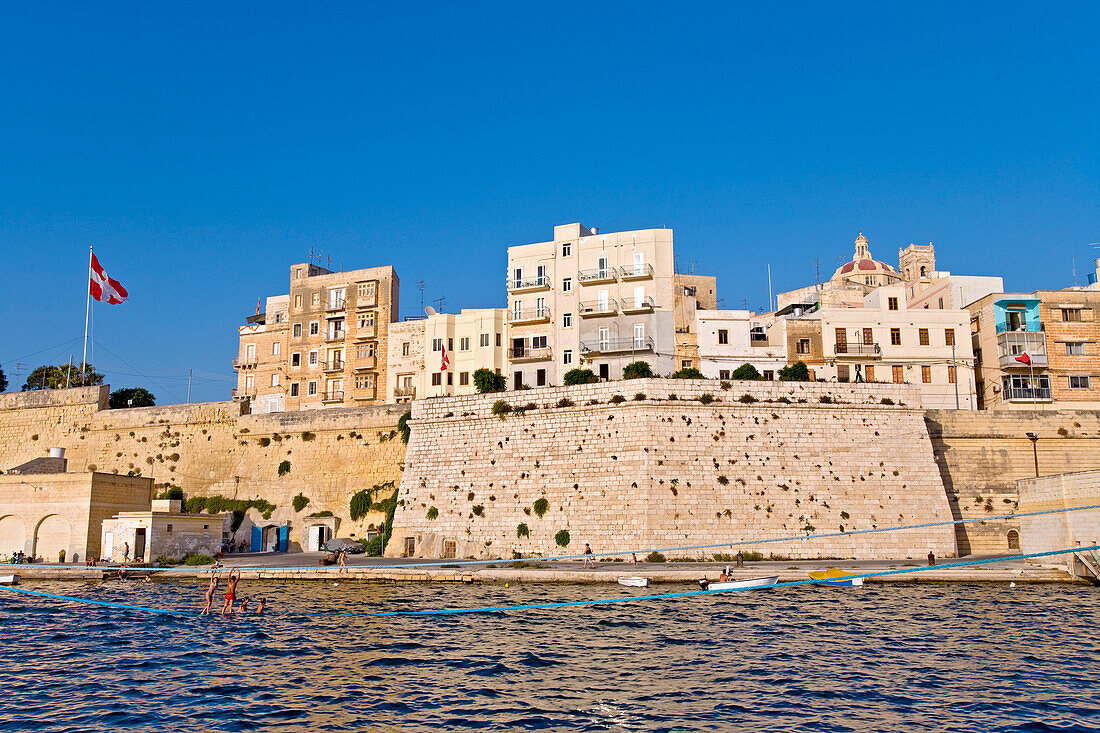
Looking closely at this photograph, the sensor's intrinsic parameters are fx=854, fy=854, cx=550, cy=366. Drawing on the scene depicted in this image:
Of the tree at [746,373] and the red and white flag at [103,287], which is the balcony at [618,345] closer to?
the tree at [746,373]

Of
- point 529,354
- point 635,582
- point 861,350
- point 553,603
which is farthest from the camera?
point 529,354

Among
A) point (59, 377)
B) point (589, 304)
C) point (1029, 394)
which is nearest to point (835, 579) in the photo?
point (589, 304)

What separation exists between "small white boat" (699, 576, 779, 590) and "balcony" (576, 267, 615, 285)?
77.6 ft

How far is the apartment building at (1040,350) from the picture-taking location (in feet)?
147

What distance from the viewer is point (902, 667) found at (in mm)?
16344

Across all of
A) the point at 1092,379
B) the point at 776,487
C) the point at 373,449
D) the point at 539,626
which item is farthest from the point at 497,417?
the point at 1092,379

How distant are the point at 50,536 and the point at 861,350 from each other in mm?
39421

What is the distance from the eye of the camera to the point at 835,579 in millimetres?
25812

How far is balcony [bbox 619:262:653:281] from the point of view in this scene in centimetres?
4609

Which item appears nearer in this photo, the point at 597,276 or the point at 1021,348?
the point at 1021,348

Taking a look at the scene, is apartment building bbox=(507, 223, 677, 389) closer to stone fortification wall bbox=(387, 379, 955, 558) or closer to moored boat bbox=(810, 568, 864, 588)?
stone fortification wall bbox=(387, 379, 955, 558)

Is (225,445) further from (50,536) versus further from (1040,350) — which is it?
(1040,350)

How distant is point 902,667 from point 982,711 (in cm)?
285

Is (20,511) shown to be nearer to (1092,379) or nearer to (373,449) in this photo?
(373,449)
